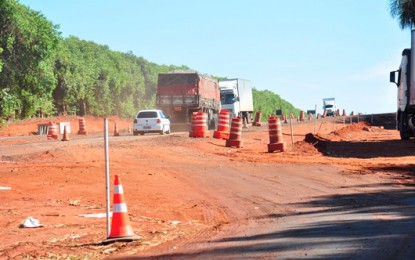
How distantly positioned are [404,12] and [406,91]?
2940 cm

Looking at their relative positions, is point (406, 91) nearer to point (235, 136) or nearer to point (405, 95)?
point (405, 95)

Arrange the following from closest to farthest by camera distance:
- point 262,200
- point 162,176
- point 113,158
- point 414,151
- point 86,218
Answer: point 86,218 → point 262,200 → point 162,176 → point 113,158 → point 414,151

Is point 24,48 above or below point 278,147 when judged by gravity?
above

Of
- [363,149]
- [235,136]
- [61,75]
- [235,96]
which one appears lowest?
[363,149]

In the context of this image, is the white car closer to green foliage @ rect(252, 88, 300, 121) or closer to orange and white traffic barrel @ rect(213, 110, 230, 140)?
orange and white traffic barrel @ rect(213, 110, 230, 140)

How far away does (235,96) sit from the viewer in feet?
210

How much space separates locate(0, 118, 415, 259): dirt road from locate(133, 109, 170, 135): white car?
53.2 ft

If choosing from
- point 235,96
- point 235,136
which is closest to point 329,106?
point 235,96

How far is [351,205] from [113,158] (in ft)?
40.2

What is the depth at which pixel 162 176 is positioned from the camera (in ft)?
61.3

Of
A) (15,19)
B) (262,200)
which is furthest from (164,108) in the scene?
(262,200)

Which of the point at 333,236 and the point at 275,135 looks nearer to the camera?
the point at 333,236

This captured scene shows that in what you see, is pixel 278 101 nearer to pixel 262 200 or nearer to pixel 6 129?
pixel 6 129

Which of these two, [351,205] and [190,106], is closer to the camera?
[351,205]
